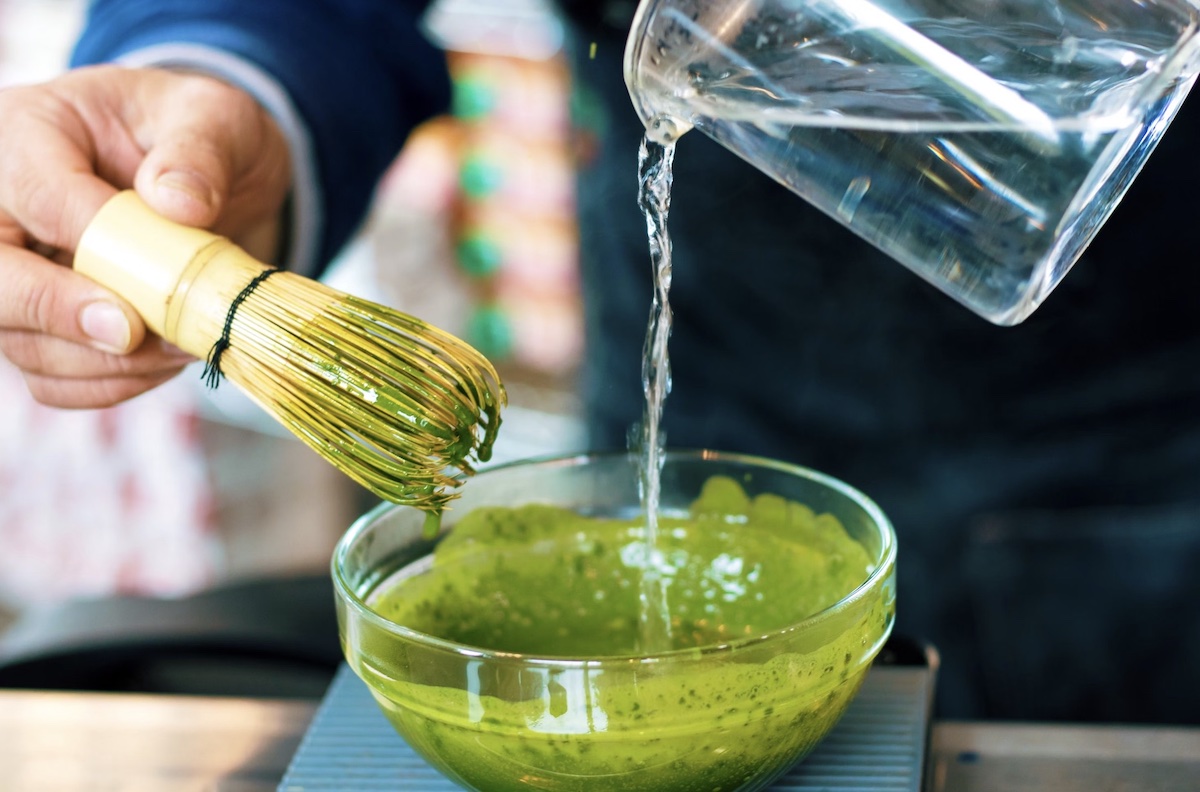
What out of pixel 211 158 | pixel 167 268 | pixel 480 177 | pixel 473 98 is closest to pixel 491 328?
pixel 480 177

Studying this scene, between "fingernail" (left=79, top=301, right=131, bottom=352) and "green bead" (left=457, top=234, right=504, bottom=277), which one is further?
"green bead" (left=457, top=234, right=504, bottom=277)

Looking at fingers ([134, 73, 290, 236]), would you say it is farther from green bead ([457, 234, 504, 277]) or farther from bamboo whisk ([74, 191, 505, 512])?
green bead ([457, 234, 504, 277])

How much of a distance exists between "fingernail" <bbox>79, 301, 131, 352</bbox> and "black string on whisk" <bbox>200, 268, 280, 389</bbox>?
2.6 inches

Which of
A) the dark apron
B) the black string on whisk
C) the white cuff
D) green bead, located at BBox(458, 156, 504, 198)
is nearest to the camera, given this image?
the black string on whisk

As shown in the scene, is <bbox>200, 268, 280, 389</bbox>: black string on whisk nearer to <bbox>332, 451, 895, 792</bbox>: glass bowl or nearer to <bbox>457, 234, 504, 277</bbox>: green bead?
<bbox>332, 451, 895, 792</bbox>: glass bowl

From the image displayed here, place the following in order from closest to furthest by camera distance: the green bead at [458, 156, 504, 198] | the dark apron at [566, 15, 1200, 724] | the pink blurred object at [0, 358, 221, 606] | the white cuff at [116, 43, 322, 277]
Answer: the white cuff at [116, 43, 322, 277] → the dark apron at [566, 15, 1200, 724] → the pink blurred object at [0, 358, 221, 606] → the green bead at [458, 156, 504, 198]

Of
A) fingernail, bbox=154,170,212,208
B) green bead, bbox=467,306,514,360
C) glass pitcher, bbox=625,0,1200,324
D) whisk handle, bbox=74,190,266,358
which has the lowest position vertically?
green bead, bbox=467,306,514,360

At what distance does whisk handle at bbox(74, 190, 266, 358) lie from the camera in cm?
70

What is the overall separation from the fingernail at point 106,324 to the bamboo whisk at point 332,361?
0.03m

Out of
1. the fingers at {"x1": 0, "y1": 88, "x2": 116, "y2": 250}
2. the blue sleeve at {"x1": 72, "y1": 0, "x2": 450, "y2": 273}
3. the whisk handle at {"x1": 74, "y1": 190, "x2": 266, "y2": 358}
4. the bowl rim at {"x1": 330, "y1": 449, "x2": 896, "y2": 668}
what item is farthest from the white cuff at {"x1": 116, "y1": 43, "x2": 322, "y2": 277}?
the bowl rim at {"x1": 330, "y1": 449, "x2": 896, "y2": 668}

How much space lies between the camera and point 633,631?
0.76 metres

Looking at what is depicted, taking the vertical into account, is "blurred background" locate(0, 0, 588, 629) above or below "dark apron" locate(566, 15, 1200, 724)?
below

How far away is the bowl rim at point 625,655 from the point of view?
22.7 inches

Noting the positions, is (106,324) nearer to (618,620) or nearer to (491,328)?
(618,620)
